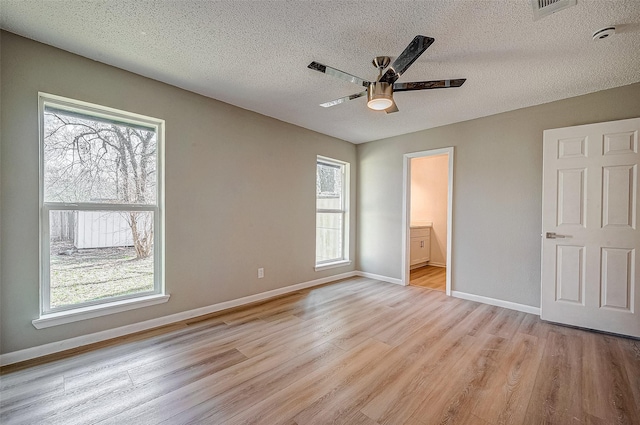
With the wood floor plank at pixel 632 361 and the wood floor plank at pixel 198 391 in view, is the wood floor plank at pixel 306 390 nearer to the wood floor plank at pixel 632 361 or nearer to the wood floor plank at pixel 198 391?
the wood floor plank at pixel 198 391

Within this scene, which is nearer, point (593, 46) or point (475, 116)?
point (593, 46)

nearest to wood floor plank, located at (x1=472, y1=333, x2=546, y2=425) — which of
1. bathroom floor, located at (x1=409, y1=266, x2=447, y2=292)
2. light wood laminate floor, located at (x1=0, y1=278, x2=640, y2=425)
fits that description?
light wood laminate floor, located at (x1=0, y1=278, x2=640, y2=425)

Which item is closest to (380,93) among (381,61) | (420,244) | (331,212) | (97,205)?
(381,61)

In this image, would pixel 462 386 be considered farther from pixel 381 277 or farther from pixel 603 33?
pixel 381 277

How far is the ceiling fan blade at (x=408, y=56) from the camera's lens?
63.8 inches

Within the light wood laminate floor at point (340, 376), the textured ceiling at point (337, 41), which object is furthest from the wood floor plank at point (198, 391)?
the textured ceiling at point (337, 41)

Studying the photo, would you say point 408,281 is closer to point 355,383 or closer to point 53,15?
point 355,383

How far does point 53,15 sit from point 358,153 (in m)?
4.15

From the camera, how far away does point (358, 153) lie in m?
5.11

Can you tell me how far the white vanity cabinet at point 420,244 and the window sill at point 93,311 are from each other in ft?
14.3

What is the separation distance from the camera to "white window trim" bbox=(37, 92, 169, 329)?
2201 millimetres

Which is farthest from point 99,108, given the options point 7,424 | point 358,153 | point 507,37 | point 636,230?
point 636,230

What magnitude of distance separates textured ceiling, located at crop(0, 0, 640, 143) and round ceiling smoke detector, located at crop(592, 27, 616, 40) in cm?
4

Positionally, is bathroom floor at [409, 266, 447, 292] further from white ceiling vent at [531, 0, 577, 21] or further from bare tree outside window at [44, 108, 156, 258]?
bare tree outside window at [44, 108, 156, 258]
